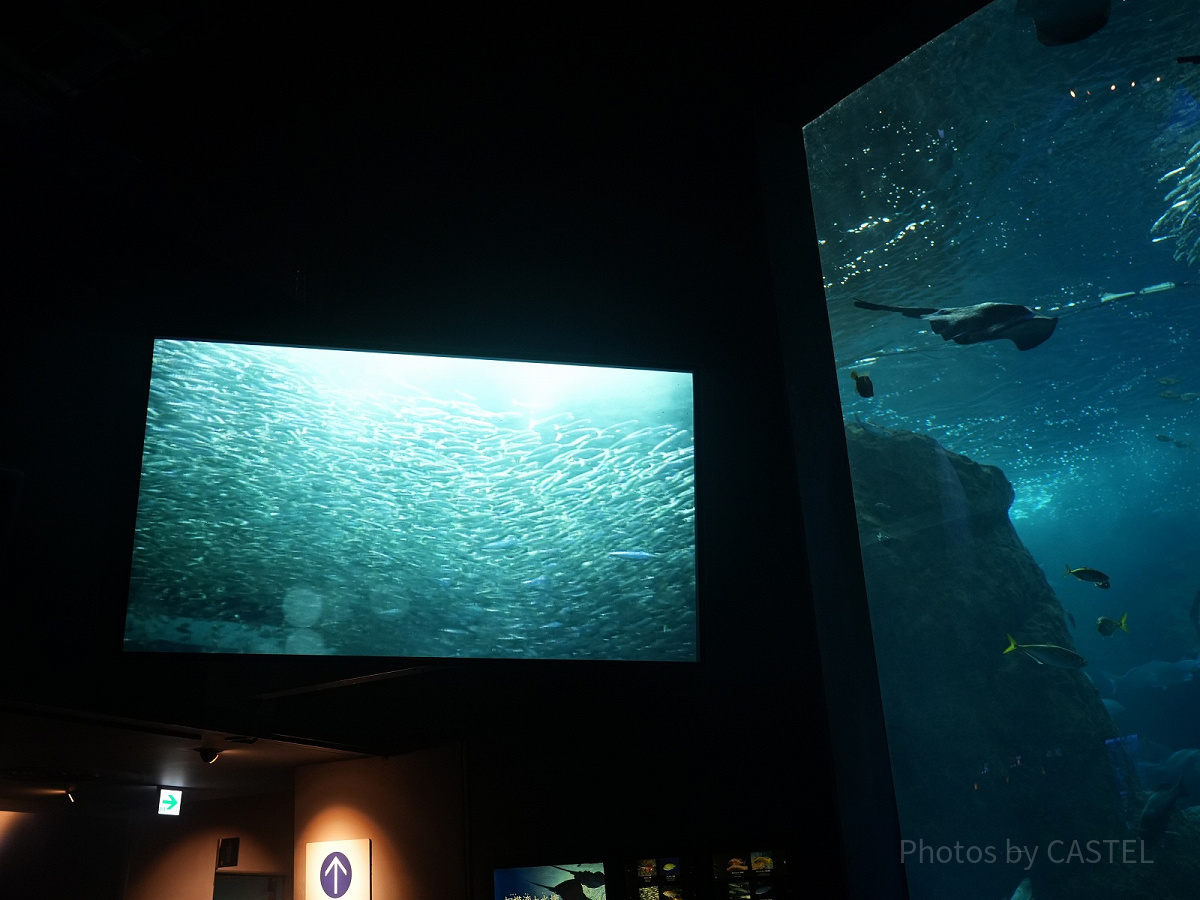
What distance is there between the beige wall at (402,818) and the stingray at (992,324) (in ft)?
9.92

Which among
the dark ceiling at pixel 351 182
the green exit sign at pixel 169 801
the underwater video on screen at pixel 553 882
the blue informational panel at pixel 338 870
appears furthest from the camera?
the green exit sign at pixel 169 801

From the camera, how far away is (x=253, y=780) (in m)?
4.84

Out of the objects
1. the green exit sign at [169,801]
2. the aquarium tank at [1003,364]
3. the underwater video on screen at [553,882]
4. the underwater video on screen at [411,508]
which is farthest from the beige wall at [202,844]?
the aquarium tank at [1003,364]

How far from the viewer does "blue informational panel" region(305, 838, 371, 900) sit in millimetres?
3715

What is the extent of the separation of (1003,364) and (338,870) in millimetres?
11304

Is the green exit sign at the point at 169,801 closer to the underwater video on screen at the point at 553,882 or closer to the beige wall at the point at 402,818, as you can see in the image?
the beige wall at the point at 402,818

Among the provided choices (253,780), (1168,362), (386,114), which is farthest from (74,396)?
(1168,362)

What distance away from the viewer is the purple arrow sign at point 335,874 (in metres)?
3.83

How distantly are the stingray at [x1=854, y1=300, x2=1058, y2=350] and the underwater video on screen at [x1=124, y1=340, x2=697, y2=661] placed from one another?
1591 millimetres

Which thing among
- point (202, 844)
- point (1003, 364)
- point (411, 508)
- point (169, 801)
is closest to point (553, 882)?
point (411, 508)

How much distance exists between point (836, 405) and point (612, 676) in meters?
1.49

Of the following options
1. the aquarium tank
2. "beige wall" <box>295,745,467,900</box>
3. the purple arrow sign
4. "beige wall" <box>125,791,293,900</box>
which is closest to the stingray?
the aquarium tank

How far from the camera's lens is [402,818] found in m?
3.54

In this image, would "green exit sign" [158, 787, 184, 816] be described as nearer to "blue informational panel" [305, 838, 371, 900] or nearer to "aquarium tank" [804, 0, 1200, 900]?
"blue informational panel" [305, 838, 371, 900]
